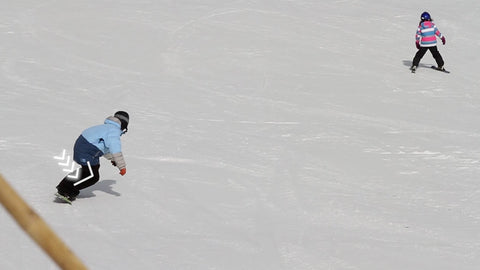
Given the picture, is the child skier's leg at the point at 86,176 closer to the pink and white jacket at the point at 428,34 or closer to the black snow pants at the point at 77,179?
the black snow pants at the point at 77,179

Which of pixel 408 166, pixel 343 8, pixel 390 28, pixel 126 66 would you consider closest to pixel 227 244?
pixel 408 166

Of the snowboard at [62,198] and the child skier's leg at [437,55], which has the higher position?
the snowboard at [62,198]

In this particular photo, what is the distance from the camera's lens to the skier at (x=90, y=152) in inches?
282

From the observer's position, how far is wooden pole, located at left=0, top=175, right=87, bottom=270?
5.24 feet

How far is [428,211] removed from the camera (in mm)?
8422

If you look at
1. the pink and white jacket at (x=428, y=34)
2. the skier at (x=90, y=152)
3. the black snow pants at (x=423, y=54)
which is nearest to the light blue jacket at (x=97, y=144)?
the skier at (x=90, y=152)

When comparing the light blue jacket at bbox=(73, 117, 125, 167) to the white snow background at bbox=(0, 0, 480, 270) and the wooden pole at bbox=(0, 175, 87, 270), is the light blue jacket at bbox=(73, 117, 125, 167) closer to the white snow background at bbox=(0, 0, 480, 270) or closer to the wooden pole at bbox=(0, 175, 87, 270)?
the white snow background at bbox=(0, 0, 480, 270)

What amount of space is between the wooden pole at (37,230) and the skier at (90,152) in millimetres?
5507

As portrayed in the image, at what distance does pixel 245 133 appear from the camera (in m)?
10.9

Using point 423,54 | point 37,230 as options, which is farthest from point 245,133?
point 37,230

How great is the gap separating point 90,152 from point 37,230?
568cm

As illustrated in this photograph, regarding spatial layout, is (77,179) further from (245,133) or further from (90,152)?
(245,133)

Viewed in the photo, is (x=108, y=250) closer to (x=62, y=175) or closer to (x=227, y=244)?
(x=227, y=244)

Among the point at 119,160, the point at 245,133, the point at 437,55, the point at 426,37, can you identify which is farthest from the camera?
the point at 437,55
